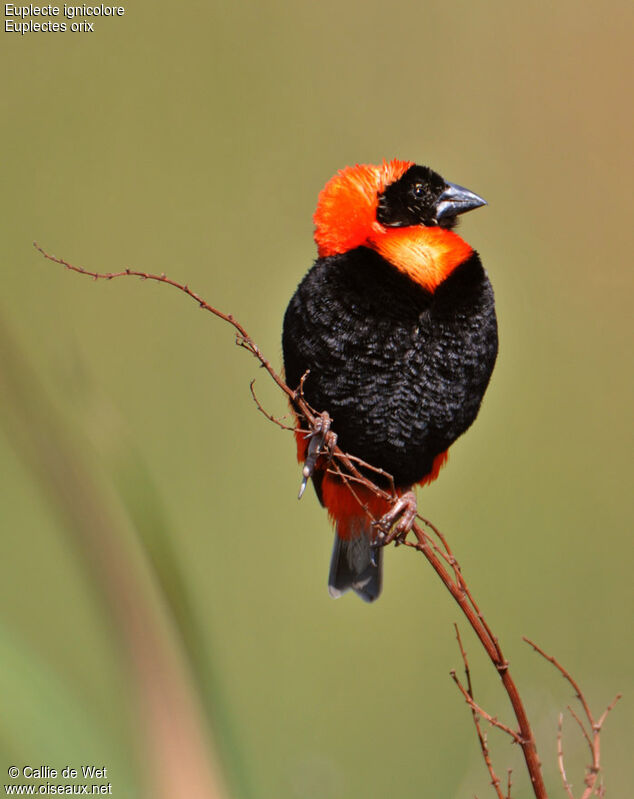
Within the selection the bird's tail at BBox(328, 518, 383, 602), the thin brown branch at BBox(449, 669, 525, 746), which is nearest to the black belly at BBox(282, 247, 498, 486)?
the bird's tail at BBox(328, 518, 383, 602)

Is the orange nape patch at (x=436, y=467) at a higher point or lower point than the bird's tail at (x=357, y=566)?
higher

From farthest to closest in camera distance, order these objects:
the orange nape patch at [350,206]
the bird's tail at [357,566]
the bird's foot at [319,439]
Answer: the bird's tail at [357,566] < the orange nape patch at [350,206] < the bird's foot at [319,439]

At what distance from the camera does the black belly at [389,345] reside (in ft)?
6.42

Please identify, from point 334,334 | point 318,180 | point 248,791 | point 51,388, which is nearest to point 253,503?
point 334,334

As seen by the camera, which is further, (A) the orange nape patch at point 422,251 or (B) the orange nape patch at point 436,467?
(B) the orange nape patch at point 436,467

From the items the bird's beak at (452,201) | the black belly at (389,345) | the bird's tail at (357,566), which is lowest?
the bird's tail at (357,566)

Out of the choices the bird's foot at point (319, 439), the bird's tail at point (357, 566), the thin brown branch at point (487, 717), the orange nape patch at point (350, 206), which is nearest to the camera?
the thin brown branch at point (487, 717)

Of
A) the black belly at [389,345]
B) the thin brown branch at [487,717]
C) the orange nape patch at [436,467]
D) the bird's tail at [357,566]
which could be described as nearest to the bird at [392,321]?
the black belly at [389,345]

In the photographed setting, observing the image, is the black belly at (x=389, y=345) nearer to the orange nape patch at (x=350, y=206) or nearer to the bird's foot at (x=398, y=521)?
the orange nape patch at (x=350, y=206)

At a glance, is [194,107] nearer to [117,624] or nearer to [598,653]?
[598,653]

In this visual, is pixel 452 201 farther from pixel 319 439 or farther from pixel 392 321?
pixel 319 439

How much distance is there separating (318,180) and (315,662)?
5.77 feet

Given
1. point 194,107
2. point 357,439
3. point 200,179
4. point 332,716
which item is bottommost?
point 332,716

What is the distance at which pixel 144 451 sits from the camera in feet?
9.05
